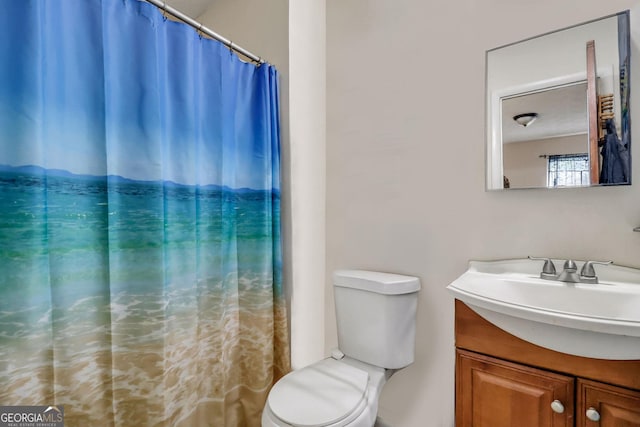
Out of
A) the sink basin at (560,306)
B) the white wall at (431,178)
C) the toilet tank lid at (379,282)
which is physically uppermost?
the white wall at (431,178)

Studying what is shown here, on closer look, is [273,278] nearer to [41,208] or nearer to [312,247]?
[312,247]

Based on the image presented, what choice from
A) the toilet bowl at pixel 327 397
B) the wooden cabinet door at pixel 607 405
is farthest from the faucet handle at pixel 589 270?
the toilet bowl at pixel 327 397

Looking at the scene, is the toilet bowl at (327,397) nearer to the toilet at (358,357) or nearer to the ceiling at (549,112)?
the toilet at (358,357)

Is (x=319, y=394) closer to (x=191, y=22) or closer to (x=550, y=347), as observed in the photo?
(x=550, y=347)

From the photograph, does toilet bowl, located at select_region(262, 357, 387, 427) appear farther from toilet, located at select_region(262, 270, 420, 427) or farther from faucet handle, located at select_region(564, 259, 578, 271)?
faucet handle, located at select_region(564, 259, 578, 271)

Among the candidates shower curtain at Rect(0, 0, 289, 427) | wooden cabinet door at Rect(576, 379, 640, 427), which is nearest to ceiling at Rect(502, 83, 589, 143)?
wooden cabinet door at Rect(576, 379, 640, 427)

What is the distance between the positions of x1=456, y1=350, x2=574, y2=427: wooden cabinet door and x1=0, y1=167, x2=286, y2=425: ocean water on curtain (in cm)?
96

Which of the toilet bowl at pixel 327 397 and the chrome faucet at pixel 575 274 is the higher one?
the chrome faucet at pixel 575 274

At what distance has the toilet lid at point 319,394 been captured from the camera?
0.99 meters

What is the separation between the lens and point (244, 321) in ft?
4.94

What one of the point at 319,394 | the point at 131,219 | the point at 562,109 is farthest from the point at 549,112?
the point at 131,219

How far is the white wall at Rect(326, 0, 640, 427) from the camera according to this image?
1.11 m

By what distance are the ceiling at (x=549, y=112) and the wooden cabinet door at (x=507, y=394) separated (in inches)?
34.1

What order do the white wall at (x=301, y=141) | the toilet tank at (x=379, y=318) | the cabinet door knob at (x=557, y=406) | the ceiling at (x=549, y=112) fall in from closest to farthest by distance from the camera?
the cabinet door knob at (x=557, y=406) → the ceiling at (x=549, y=112) → the toilet tank at (x=379, y=318) → the white wall at (x=301, y=141)
